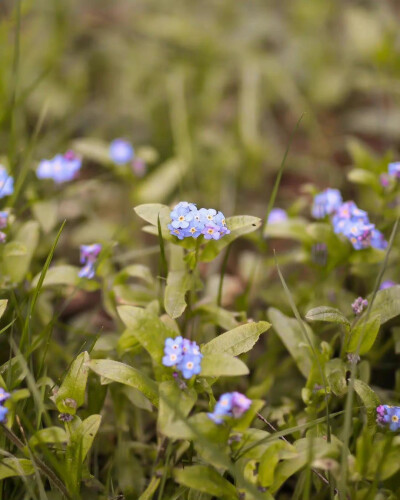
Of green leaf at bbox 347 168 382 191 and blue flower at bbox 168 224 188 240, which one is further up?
blue flower at bbox 168 224 188 240

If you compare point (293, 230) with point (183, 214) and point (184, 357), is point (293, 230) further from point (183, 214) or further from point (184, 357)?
point (184, 357)

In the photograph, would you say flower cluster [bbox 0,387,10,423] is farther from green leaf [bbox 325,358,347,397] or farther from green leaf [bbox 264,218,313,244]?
green leaf [bbox 264,218,313,244]

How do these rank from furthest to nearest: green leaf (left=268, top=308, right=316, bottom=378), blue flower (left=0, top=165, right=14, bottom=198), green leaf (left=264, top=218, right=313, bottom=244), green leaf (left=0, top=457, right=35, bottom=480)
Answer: green leaf (left=264, top=218, right=313, bottom=244) < blue flower (left=0, top=165, right=14, bottom=198) < green leaf (left=268, top=308, right=316, bottom=378) < green leaf (left=0, top=457, right=35, bottom=480)

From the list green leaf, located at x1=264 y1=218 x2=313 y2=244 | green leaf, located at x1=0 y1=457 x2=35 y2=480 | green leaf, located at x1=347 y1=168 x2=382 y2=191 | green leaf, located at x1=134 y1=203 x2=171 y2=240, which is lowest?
green leaf, located at x1=0 y1=457 x2=35 y2=480

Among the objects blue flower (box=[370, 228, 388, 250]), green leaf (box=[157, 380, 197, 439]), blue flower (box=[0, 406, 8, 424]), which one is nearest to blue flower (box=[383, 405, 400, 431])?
green leaf (box=[157, 380, 197, 439])

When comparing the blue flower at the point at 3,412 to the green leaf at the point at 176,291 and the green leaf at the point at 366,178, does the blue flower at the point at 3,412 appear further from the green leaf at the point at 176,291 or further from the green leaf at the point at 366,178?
the green leaf at the point at 366,178

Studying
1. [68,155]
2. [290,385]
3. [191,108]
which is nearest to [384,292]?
[290,385]
